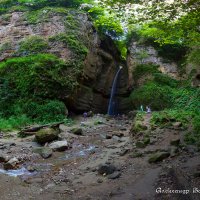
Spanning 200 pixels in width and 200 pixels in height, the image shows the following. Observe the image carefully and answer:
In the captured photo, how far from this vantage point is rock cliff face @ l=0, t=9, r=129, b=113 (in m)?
18.2

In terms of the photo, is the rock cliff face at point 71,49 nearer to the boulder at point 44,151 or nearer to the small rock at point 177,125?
the boulder at point 44,151

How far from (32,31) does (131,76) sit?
29.9 ft

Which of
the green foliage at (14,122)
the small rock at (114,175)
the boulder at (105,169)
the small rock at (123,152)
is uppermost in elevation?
the small rock at (114,175)

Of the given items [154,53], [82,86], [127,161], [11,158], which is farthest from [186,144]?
[154,53]

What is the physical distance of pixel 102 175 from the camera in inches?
264

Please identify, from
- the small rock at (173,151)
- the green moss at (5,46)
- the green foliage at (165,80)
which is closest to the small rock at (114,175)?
the small rock at (173,151)

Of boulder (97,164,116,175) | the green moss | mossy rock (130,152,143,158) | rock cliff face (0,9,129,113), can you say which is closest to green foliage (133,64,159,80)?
rock cliff face (0,9,129,113)

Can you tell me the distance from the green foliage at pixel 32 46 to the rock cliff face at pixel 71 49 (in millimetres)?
103

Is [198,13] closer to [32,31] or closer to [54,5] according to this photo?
[32,31]

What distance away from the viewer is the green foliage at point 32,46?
58.9 ft

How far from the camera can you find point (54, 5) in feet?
74.1

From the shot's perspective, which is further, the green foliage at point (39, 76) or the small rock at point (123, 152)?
the green foliage at point (39, 76)

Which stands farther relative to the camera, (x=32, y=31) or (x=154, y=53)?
(x=154, y=53)

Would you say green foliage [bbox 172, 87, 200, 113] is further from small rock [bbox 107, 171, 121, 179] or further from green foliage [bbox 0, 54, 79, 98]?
small rock [bbox 107, 171, 121, 179]
